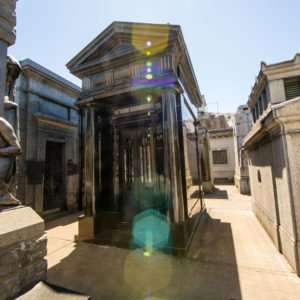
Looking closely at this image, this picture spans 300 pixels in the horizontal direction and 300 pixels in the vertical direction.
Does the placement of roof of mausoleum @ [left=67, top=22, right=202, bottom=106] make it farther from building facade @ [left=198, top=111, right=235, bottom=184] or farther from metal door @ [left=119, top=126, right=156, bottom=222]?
building facade @ [left=198, top=111, right=235, bottom=184]

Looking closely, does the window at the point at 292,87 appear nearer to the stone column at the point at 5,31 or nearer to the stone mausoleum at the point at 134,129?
the stone mausoleum at the point at 134,129

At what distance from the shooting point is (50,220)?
758 centimetres

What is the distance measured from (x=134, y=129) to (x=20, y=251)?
413 cm

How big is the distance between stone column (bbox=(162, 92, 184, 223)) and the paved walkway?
1.07 m

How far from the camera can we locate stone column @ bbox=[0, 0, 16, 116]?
2.49 metres

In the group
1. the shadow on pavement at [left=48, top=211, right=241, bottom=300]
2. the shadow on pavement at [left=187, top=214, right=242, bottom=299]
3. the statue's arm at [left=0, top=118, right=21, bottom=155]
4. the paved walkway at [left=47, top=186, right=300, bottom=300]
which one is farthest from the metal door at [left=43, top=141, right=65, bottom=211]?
the statue's arm at [left=0, top=118, right=21, bottom=155]

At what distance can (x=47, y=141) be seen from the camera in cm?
823

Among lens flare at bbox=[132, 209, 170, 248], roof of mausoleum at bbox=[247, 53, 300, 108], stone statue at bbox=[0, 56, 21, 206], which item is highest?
roof of mausoleum at bbox=[247, 53, 300, 108]

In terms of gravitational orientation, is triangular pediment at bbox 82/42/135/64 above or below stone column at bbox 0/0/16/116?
above

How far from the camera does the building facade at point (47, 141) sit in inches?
281

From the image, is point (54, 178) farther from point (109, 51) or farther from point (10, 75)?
point (10, 75)

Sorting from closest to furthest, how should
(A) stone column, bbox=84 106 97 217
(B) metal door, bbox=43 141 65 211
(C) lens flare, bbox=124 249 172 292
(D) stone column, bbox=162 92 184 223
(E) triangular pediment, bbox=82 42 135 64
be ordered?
(C) lens flare, bbox=124 249 172 292 < (D) stone column, bbox=162 92 184 223 < (E) triangular pediment, bbox=82 42 135 64 < (A) stone column, bbox=84 106 97 217 < (B) metal door, bbox=43 141 65 211

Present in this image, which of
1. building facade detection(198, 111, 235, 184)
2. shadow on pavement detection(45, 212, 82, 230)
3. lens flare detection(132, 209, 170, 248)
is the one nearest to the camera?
lens flare detection(132, 209, 170, 248)

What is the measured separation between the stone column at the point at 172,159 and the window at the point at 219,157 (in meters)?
18.6
